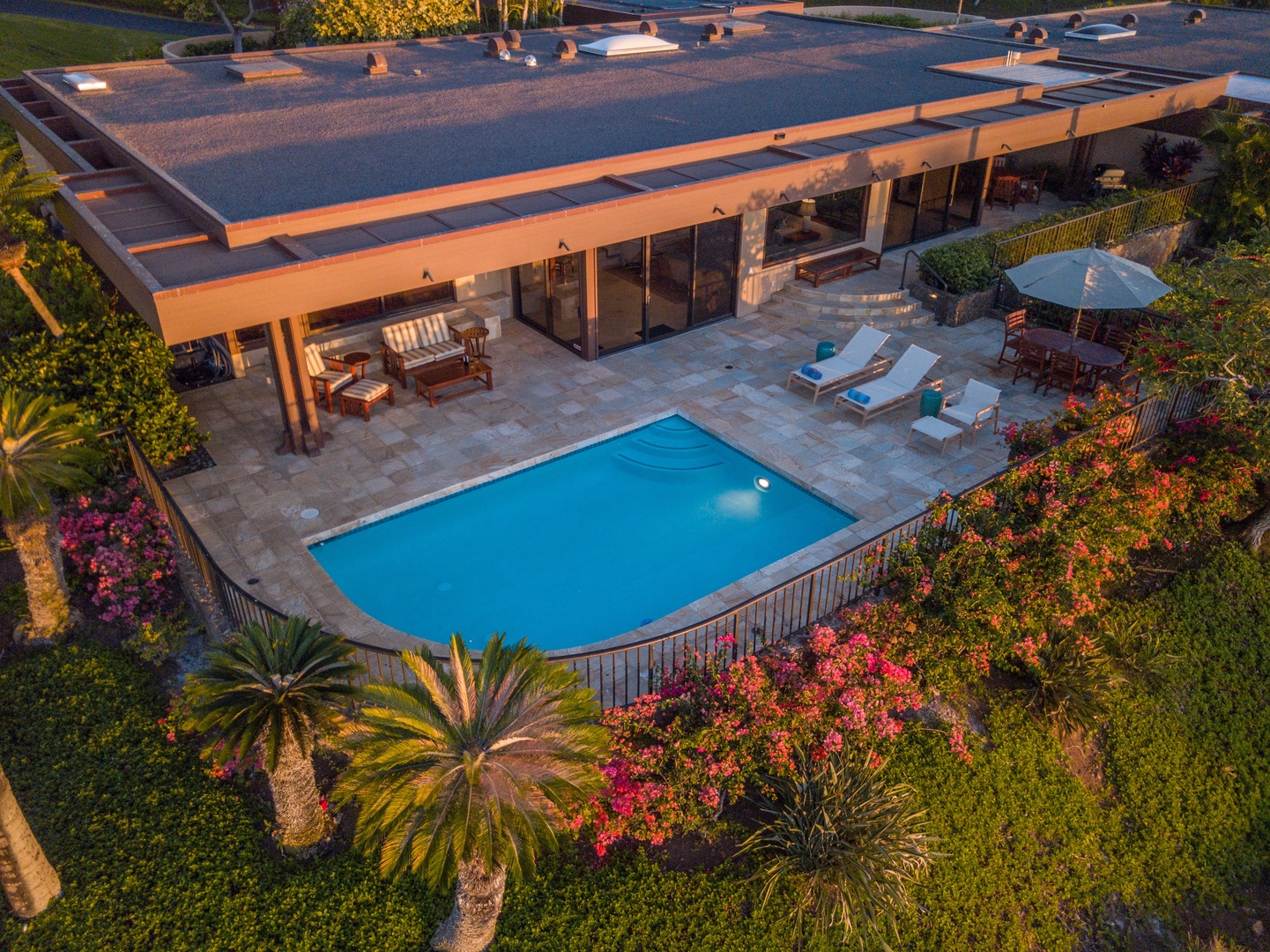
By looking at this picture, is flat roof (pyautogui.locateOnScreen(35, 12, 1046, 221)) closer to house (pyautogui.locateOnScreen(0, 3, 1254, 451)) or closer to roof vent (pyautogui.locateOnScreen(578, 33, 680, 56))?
house (pyautogui.locateOnScreen(0, 3, 1254, 451))

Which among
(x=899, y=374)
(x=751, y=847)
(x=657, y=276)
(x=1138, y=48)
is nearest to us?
(x=751, y=847)

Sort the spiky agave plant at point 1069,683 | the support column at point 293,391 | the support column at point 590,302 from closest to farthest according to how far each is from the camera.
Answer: the spiky agave plant at point 1069,683
the support column at point 293,391
the support column at point 590,302

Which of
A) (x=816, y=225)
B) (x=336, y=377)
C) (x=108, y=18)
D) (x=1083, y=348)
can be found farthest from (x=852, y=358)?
(x=108, y=18)

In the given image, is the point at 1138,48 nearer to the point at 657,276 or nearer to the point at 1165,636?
the point at 657,276

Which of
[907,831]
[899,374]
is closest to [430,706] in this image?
[907,831]

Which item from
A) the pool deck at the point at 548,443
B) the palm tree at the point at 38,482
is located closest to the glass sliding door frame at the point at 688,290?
the pool deck at the point at 548,443

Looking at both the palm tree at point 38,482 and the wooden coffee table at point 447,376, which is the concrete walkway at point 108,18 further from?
the palm tree at point 38,482

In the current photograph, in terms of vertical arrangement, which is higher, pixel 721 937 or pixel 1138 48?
pixel 1138 48
